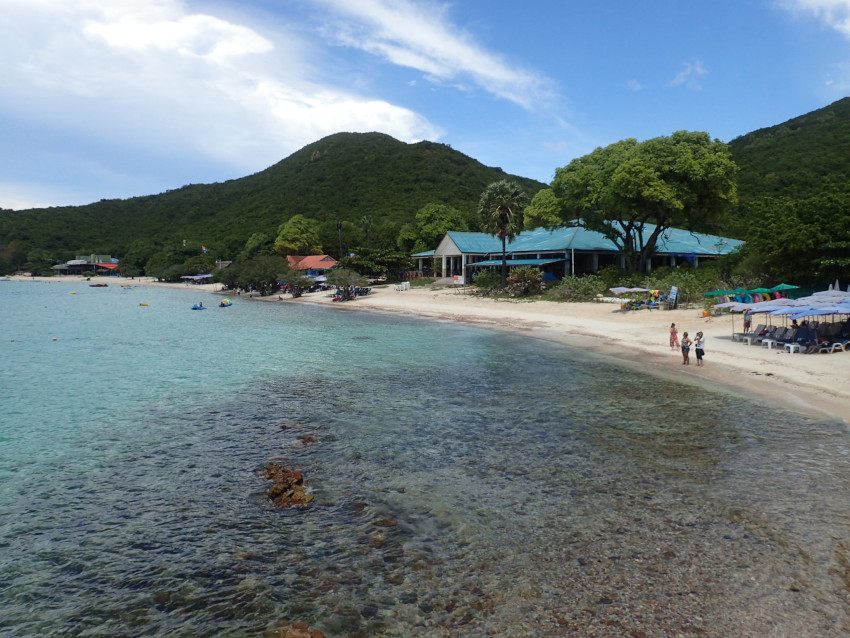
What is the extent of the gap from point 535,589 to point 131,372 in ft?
69.9

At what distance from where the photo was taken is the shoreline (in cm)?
1641

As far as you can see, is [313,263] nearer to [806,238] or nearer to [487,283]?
[487,283]

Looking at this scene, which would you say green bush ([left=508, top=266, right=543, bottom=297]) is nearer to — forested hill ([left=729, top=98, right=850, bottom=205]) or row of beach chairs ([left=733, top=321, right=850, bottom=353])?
forested hill ([left=729, top=98, right=850, bottom=205])

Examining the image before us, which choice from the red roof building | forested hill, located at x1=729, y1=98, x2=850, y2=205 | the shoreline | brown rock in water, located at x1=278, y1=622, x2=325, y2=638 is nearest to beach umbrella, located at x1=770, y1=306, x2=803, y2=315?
the shoreline

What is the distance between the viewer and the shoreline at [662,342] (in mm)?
16406

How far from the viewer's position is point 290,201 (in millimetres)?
129250

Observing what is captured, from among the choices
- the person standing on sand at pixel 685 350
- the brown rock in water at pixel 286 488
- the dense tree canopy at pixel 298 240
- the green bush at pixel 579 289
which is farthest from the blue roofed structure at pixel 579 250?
the brown rock in water at pixel 286 488

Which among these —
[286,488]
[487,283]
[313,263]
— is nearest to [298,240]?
[313,263]

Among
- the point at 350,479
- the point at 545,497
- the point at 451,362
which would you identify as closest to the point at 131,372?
the point at 451,362

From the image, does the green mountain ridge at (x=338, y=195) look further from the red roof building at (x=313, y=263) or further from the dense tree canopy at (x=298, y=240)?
the red roof building at (x=313, y=263)

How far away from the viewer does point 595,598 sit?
22.0 feet

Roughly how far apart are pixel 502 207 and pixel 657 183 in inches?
497

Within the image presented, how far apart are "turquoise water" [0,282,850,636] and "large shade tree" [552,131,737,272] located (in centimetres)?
2534

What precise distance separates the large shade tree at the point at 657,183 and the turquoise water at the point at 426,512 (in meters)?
25.3
